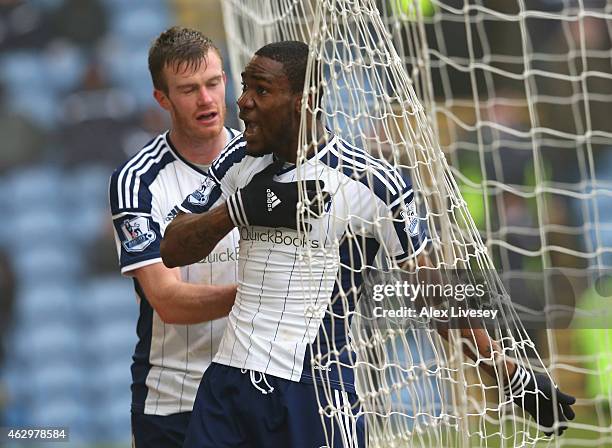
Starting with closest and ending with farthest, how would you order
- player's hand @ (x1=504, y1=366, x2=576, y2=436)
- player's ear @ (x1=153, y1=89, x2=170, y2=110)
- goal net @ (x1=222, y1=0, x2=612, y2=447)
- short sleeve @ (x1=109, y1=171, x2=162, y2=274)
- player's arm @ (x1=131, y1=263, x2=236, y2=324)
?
goal net @ (x1=222, y1=0, x2=612, y2=447) < player's hand @ (x1=504, y1=366, x2=576, y2=436) < player's arm @ (x1=131, y1=263, x2=236, y2=324) < short sleeve @ (x1=109, y1=171, x2=162, y2=274) < player's ear @ (x1=153, y1=89, x2=170, y2=110)

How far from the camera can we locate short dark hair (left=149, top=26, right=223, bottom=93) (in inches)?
138

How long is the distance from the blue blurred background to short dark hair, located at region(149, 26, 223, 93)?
9.37ft

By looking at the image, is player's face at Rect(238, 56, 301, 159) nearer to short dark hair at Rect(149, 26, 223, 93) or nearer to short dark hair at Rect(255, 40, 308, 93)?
short dark hair at Rect(255, 40, 308, 93)

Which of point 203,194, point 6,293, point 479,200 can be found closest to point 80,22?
point 6,293

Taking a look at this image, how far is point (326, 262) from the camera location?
270cm

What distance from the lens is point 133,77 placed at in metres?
6.88

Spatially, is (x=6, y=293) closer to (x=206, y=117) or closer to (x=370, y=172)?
(x=206, y=117)

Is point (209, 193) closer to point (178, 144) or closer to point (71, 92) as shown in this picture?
point (178, 144)

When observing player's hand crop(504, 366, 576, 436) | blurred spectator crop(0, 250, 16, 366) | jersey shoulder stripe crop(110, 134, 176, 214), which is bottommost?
player's hand crop(504, 366, 576, 436)

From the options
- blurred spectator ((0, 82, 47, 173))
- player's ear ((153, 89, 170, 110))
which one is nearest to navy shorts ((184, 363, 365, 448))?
player's ear ((153, 89, 170, 110))

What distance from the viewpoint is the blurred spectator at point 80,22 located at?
6.91 metres

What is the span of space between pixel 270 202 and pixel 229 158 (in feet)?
1.13

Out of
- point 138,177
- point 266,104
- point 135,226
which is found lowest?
point 135,226

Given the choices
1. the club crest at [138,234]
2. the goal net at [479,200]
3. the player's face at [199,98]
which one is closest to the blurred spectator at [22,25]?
the goal net at [479,200]
